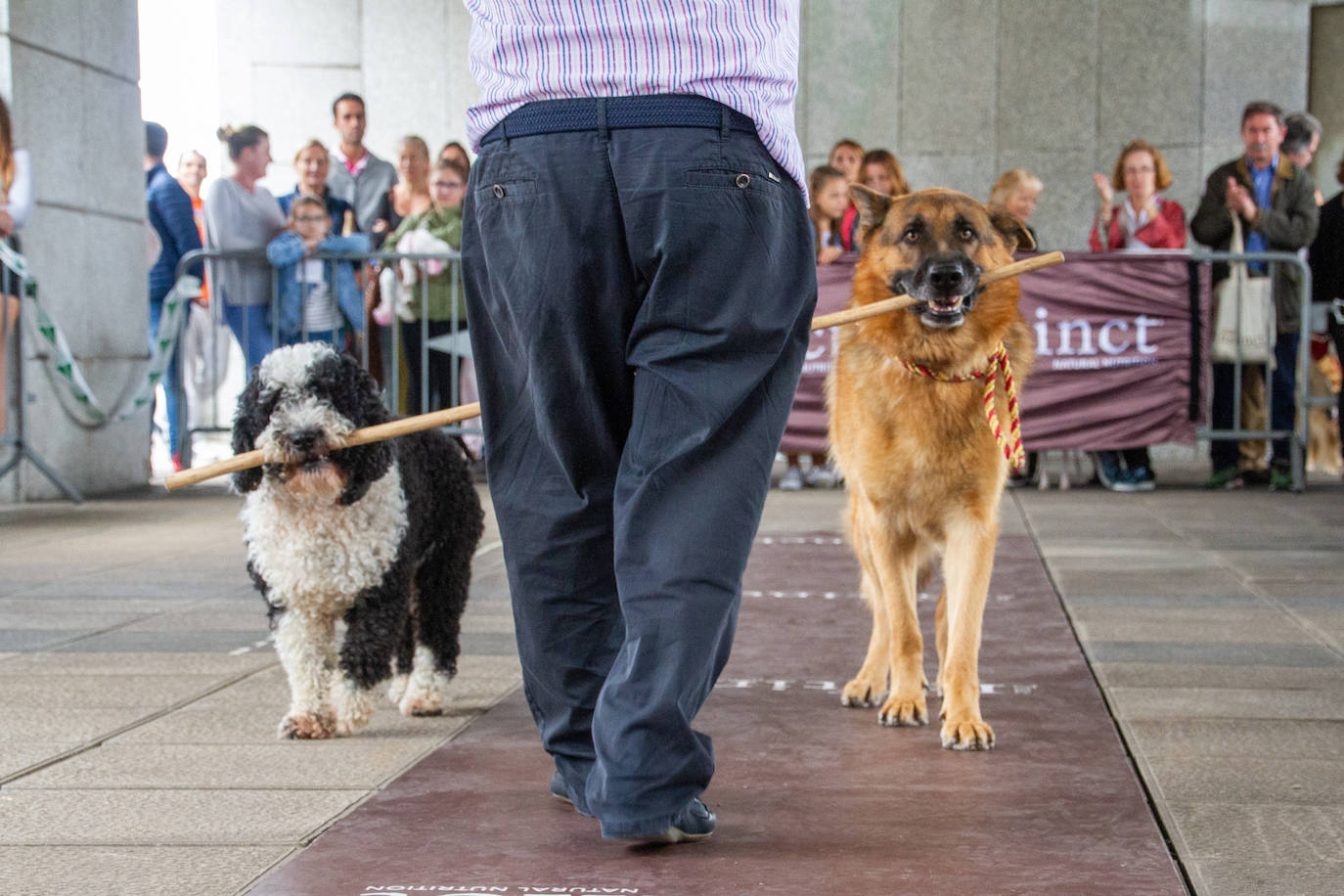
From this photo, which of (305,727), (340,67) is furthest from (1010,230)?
(340,67)

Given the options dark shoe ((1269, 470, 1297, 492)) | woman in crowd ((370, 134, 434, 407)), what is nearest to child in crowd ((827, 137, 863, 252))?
woman in crowd ((370, 134, 434, 407))

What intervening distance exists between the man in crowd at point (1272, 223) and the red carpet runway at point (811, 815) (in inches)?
260

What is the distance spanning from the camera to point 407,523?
13.6 feet

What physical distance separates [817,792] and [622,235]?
1.36 metres

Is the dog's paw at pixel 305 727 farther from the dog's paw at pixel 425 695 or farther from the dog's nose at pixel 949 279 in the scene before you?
the dog's nose at pixel 949 279

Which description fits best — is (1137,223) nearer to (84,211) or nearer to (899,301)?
(84,211)

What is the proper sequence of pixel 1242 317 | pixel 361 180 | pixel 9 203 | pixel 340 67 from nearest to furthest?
pixel 9 203 → pixel 1242 317 → pixel 361 180 → pixel 340 67

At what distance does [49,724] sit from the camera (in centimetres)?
412

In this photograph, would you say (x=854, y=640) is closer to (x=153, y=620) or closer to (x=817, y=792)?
(x=817, y=792)

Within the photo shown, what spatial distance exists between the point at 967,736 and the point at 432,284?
7894mm

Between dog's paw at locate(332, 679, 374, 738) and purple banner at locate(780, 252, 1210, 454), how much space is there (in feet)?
22.8

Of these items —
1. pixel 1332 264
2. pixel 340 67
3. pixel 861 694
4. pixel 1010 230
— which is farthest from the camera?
pixel 340 67

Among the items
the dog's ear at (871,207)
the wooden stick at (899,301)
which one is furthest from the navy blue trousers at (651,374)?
the dog's ear at (871,207)

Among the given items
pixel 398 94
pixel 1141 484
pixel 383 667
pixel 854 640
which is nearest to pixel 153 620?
pixel 383 667
